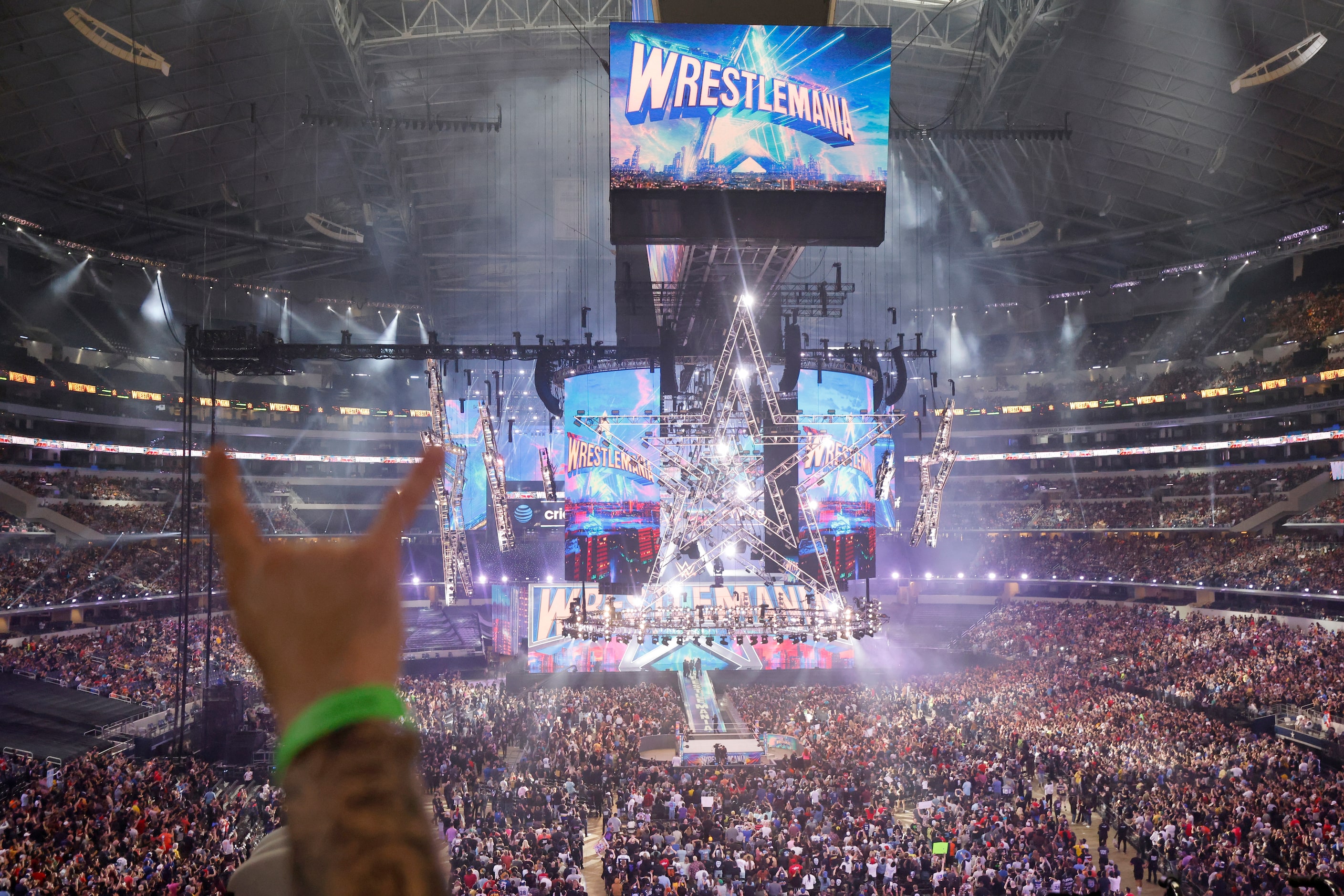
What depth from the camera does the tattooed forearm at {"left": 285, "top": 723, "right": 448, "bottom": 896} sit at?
0.97m

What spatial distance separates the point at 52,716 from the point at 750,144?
20.7 meters

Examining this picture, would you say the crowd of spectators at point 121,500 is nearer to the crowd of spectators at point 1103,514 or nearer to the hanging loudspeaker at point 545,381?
the hanging loudspeaker at point 545,381

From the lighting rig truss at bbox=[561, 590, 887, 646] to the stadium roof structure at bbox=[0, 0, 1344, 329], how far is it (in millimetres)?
13416

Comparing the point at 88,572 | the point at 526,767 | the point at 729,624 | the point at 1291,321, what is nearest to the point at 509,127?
the point at 729,624

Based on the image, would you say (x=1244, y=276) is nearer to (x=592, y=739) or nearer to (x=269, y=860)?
(x=592, y=739)

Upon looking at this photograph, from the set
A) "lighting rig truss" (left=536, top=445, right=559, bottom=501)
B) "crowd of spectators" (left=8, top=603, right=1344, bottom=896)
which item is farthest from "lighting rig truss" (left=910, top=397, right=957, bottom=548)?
"lighting rig truss" (left=536, top=445, right=559, bottom=501)

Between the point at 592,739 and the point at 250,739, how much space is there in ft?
24.9

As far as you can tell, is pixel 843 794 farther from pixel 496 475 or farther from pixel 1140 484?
pixel 1140 484

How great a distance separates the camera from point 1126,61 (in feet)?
83.5

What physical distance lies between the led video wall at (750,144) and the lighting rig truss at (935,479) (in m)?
6.98

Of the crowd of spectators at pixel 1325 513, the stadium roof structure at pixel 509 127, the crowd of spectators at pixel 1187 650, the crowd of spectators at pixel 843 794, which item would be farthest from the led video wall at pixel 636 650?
the crowd of spectators at pixel 1325 513

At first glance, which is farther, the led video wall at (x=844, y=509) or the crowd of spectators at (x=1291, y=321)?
the crowd of spectators at (x=1291, y=321)

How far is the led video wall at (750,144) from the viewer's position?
12.3m

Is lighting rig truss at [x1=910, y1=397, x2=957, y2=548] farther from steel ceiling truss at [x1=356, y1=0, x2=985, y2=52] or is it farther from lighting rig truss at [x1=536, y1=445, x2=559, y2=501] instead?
steel ceiling truss at [x1=356, y1=0, x2=985, y2=52]
